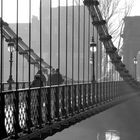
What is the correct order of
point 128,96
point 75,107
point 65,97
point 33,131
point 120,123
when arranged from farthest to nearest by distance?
point 120,123
point 128,96
point 75,107
point 65,97
point 33,131

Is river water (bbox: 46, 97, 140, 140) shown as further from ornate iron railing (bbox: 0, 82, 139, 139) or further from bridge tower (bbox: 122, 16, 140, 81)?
bridge tower (bbox: 122, 16, 140, 81)

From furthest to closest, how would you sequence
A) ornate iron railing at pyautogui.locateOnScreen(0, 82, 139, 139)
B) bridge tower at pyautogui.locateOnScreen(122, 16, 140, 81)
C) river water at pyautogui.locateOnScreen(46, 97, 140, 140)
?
bridge tower at pyautogui.locateOnScreen(122, 16, 140, 81)
river water at pyautogui.locateOnScreen(46, 97, 140, 140)
ornate iron railing at pyautogui.locateOnScreen(0, 82, 139, 139)

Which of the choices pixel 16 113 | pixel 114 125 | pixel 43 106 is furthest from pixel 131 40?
pixel 16 113

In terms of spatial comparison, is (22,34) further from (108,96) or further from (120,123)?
(108,96)

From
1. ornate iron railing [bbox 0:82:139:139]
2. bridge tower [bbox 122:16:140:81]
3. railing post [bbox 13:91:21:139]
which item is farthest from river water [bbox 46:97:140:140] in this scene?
bridge tower [bbox 122:16:140:81]

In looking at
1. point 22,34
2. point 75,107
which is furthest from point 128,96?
point 22,34

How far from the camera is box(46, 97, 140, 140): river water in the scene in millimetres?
29156

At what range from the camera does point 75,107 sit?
15414mm

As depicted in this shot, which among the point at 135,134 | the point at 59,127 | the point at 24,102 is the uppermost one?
the point at 24,102

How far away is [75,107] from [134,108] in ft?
47.3

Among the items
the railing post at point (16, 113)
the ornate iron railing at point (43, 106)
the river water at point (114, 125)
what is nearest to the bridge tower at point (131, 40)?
the river water at point (114, 125)

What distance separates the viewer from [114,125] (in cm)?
2988

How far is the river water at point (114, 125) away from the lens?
29.2 metres

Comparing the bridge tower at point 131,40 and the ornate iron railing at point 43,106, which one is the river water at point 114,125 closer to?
the ornate iron railing at point 43,106
